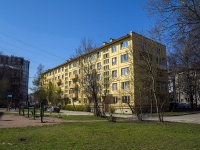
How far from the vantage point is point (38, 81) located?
2655 inches

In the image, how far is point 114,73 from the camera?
44688 millimetres

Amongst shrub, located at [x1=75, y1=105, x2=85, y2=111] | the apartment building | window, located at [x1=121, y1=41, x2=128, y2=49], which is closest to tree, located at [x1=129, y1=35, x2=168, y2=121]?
the apartment building

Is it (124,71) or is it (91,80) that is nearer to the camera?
(91,80)

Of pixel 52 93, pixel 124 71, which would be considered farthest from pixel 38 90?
pixel 124 71

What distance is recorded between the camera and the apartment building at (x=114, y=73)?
77.5 feet

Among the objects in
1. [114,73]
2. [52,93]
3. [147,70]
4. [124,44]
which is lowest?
[52,93]

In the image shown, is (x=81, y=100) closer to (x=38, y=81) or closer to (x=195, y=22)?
(x=38, y=81)

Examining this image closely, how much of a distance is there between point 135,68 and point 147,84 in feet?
10.2

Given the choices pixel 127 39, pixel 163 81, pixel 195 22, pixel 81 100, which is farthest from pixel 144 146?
pixel 81 100

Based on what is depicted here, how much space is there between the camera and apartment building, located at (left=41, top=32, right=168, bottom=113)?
77.5ft

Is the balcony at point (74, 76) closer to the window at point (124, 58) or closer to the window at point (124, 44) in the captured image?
the window at point (124, 58)

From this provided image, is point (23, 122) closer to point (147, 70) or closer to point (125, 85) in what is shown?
point (147, 70)

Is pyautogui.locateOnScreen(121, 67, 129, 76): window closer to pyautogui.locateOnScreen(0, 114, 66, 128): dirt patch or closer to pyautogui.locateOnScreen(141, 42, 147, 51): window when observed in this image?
pyautogui.locateOnScreen(141, 42, 147, 51): window

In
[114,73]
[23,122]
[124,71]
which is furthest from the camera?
[114,73]
